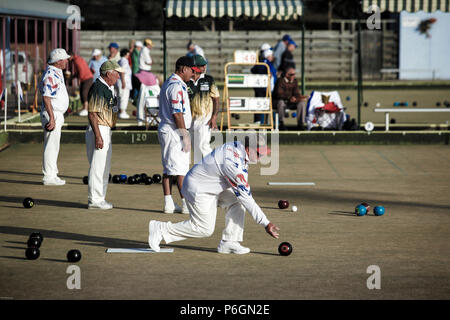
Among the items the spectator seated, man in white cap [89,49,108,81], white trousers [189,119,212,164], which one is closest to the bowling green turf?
white trousers [189,119,212,164]

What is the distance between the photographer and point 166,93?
32.8ft

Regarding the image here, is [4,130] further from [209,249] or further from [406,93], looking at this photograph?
[406,93]

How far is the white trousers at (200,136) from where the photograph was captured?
12.0 metres

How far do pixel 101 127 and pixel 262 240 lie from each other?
283 cm

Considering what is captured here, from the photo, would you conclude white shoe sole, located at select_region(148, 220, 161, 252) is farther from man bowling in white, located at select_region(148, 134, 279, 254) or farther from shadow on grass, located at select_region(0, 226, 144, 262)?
shadow on grass, located at select_region(0, 226, 144, 262)

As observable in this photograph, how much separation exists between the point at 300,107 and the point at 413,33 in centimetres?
1952

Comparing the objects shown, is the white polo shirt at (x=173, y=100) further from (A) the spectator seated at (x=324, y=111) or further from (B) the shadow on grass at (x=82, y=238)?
(A) the spectator seated at (x=324, y=111)

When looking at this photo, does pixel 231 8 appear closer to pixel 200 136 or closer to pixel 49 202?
pixel 200 136

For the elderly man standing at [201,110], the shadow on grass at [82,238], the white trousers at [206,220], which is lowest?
the shadow on grass at [82,238]

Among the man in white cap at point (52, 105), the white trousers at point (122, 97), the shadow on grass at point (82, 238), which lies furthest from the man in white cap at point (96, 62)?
the shadow on grass at point (82, 238)

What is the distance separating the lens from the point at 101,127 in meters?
10.7

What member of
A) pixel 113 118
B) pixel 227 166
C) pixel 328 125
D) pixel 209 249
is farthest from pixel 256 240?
pixel 328 125

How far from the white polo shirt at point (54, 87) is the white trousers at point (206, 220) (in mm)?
4586

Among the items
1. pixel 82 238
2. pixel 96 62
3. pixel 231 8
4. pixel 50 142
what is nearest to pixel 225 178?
pixel 82 238
